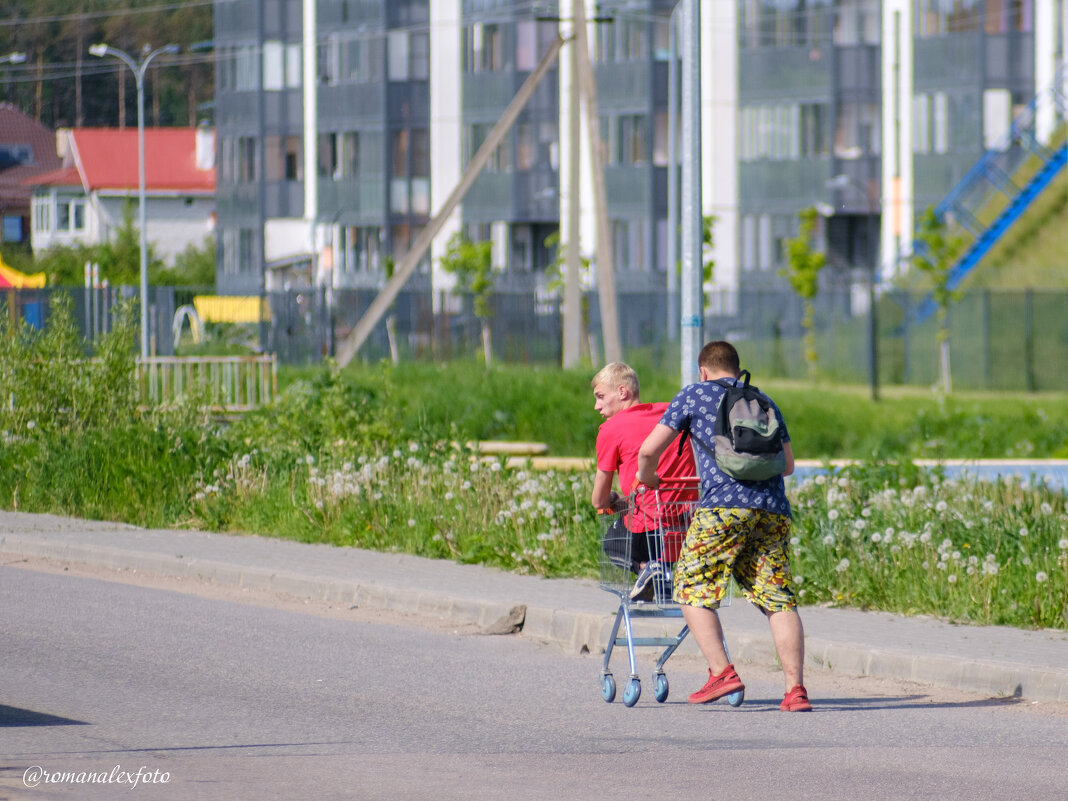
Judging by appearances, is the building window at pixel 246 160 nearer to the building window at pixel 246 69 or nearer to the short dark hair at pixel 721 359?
the building window at pixel 246 69

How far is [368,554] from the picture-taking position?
503 inches

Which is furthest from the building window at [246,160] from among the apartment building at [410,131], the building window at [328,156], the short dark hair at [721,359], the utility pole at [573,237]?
the short dark hair at [721,359]

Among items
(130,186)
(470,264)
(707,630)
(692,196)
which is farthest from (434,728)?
(130,186)

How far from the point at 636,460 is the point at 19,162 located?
97777mm

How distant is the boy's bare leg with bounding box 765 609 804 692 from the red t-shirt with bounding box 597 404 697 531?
2.30ft

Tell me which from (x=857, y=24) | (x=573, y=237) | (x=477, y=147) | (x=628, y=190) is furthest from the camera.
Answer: (x=477, y=147)

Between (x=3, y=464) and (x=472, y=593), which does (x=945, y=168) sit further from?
(x=472, y=593)

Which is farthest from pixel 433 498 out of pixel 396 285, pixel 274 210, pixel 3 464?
pixel 274 210

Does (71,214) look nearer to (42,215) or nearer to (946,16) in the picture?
(42,215)

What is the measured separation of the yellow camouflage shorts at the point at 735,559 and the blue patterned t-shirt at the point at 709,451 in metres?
0.04

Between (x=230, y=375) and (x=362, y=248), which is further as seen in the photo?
(x=362, y=248)

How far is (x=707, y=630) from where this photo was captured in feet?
25.2

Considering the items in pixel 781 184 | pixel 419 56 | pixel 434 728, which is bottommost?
pixel 434 728

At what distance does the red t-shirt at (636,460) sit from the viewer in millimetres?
7895
